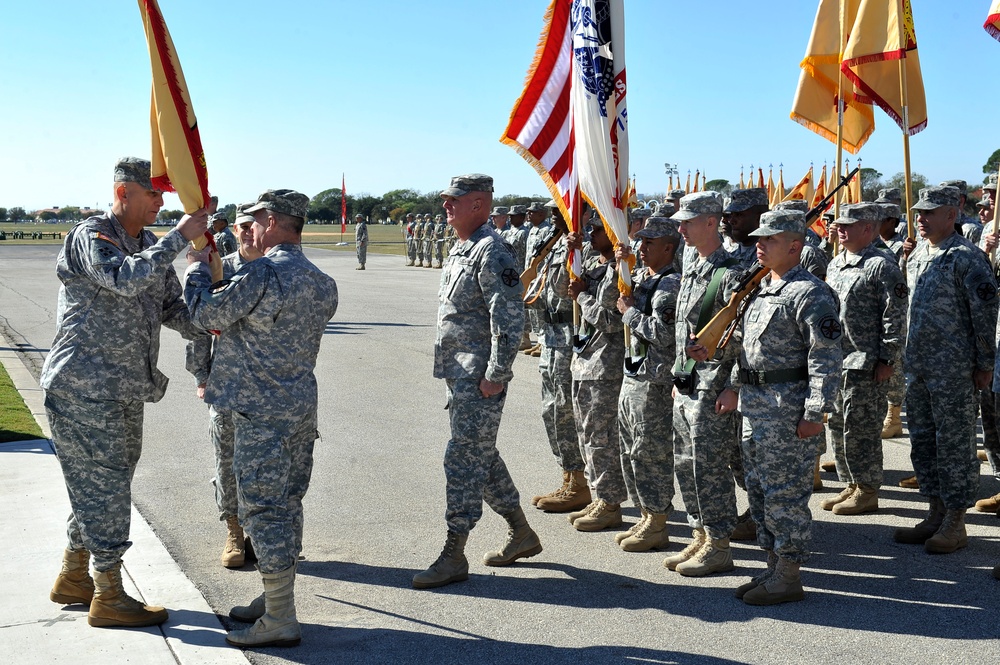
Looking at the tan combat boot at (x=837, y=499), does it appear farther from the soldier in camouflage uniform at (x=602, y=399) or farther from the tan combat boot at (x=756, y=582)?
the tan combat boot at (x=756, y=582)

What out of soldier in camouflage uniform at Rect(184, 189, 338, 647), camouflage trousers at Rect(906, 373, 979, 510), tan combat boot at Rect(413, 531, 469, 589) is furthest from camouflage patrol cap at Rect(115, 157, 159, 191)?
camouflage trousers at Rect(906, 373, 979, 510)

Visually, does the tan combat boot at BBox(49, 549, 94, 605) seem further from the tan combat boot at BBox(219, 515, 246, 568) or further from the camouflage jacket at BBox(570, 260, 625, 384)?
the camouflage jacket at BBox(570, 260, 625, 384)

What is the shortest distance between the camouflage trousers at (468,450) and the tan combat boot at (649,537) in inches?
43.1

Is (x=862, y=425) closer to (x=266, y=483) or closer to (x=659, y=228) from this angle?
(x=659, y=228)

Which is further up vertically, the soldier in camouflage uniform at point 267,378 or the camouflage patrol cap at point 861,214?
the camouflage patrol cap at point 861,214

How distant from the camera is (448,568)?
5559 mm

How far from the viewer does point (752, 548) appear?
6215mm

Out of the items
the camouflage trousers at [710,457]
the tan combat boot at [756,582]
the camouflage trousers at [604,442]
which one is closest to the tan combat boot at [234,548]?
the camouflage trousers at [604,442]

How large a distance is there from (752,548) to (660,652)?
5.84ft

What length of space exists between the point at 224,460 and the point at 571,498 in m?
2.52

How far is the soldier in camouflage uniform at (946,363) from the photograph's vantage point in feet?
20.3

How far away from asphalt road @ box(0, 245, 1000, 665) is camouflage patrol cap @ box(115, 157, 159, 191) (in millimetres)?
2290

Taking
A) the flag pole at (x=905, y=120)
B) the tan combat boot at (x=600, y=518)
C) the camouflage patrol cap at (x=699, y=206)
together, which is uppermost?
the flag pole at (x=905, y=120)

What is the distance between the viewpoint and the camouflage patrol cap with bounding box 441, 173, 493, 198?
567 centimetres
